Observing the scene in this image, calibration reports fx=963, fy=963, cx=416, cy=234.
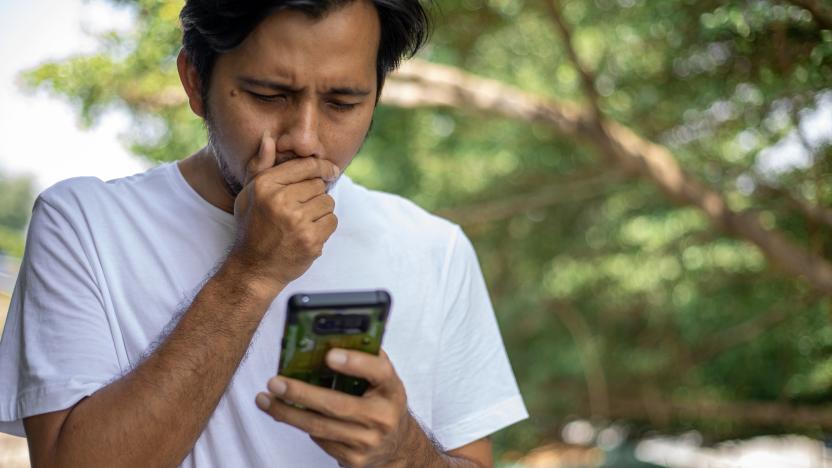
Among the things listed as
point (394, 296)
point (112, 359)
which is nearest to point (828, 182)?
point (394, 296)

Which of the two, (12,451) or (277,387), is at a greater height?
(277,387)

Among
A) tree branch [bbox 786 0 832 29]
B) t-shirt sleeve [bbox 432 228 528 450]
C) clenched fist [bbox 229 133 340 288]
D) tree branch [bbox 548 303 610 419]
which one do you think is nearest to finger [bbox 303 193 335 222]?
clenched fist [bbox 229 133 340 288]

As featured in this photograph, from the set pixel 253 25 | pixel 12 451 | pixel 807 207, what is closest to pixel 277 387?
pixel 253 25

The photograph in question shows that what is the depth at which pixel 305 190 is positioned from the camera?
154 cm

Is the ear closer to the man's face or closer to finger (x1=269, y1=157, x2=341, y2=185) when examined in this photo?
the man's face

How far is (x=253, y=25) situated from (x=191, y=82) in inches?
9.4

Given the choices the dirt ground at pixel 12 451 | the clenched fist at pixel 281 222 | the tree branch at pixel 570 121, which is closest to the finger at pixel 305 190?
the clenched fist at pixel 281 222

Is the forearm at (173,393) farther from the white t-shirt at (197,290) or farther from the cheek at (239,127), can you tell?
the cheek at (239,127)

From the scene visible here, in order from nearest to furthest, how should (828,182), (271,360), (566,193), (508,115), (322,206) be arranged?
(322,206), (271,360), (828,182), (508,115), (566,193)

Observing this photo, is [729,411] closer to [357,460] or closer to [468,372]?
[468,372]

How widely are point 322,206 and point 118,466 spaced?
50cm

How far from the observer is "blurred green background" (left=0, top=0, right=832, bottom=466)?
3857 mm

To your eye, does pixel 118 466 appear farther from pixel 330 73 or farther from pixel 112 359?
pixel 330 73

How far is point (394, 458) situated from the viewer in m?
1.44
